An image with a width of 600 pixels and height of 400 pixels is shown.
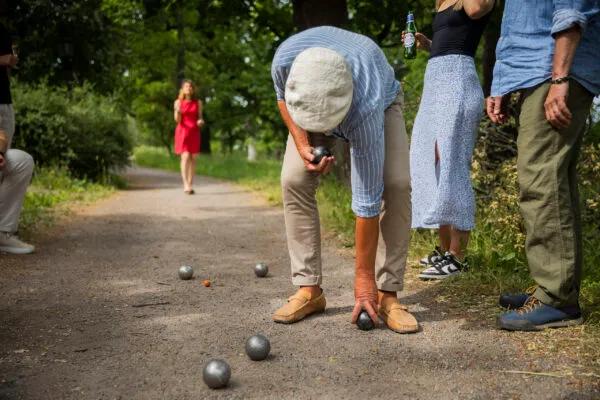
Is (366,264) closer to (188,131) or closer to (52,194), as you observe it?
(52,194)

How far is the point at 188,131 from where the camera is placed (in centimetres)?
1187

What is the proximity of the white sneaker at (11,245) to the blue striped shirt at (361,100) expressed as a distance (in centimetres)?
339

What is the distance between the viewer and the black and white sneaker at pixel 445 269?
4.43 m

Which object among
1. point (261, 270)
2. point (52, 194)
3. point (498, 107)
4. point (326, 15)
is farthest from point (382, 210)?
point (52, 194)

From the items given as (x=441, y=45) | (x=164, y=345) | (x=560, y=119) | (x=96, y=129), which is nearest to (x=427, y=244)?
(x=441, y=45)

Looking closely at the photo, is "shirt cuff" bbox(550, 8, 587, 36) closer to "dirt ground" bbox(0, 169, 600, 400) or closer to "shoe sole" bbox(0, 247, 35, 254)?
"dirt ground" bbox(0, 169, 600, 400)

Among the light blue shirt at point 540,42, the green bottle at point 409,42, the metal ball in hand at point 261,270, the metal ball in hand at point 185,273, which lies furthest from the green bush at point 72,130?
the light blue shirt at point 540,42

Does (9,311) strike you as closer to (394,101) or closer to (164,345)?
(164,345)

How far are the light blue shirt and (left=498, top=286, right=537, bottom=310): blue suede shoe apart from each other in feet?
3.76

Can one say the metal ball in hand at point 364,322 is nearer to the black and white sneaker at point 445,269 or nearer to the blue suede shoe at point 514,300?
the blue suede shoe at point 514,300

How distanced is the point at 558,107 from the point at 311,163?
1.22 meters

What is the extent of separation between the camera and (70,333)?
3.45 m

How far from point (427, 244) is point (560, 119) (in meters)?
2.37

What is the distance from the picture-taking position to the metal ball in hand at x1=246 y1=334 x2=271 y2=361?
2.94 metres
